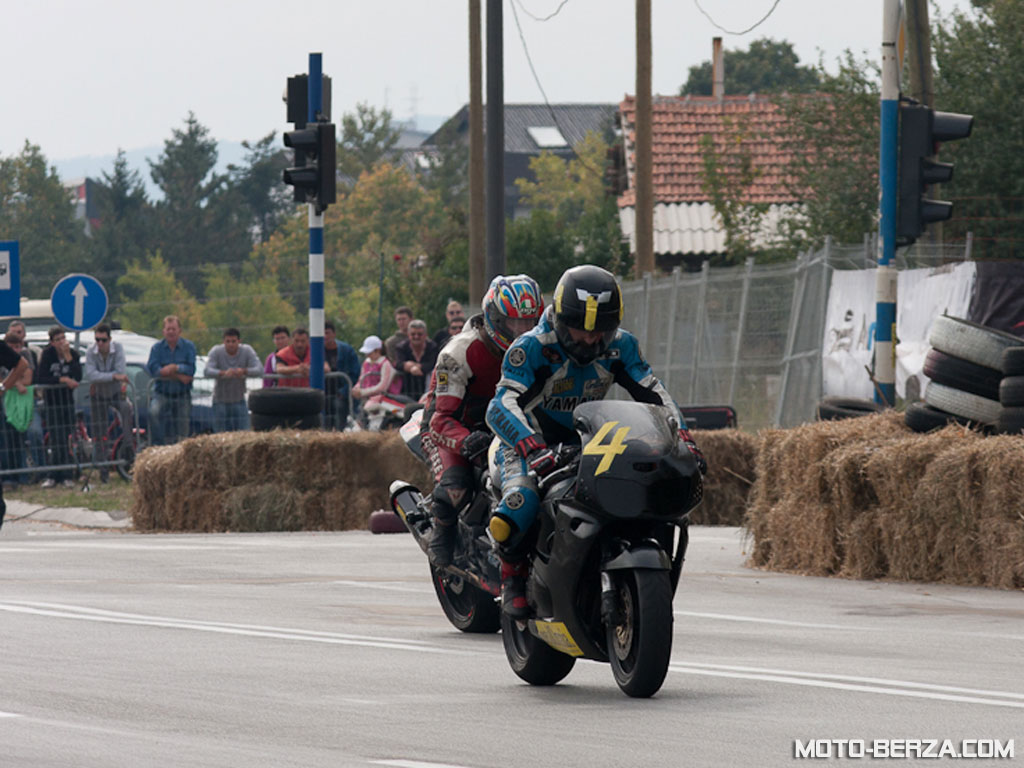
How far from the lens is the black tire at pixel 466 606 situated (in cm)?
1056

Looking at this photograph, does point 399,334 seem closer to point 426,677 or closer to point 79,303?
point 79,303

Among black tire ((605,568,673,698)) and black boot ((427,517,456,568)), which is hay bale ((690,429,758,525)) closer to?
black boot ((427,517,456,568))

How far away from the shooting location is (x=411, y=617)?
11.5 m

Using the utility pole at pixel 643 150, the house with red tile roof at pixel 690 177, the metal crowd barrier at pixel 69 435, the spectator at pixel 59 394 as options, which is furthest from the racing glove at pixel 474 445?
the house with red tile roof at pixel 690 177

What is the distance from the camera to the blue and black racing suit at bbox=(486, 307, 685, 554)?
8.58m

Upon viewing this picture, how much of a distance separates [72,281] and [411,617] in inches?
591

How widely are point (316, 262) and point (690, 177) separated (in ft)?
111

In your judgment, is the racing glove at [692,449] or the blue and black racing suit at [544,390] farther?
the blue and black racing suit at [544,390]

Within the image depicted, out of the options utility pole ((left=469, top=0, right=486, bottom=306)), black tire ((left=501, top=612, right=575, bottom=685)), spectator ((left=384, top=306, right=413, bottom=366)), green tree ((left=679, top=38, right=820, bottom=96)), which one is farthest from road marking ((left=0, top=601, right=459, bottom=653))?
green tree ((left=679, top=38, right=820, bottom=96))

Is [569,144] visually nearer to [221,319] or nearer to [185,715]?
[221,319]

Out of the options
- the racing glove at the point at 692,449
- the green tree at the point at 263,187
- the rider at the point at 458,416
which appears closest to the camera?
the racing glove at the point at 692,449

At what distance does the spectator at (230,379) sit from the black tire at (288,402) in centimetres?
303

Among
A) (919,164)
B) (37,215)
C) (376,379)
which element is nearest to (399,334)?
(376,379)

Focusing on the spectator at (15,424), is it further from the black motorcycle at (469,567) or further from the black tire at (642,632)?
the black tire at (642,632)
